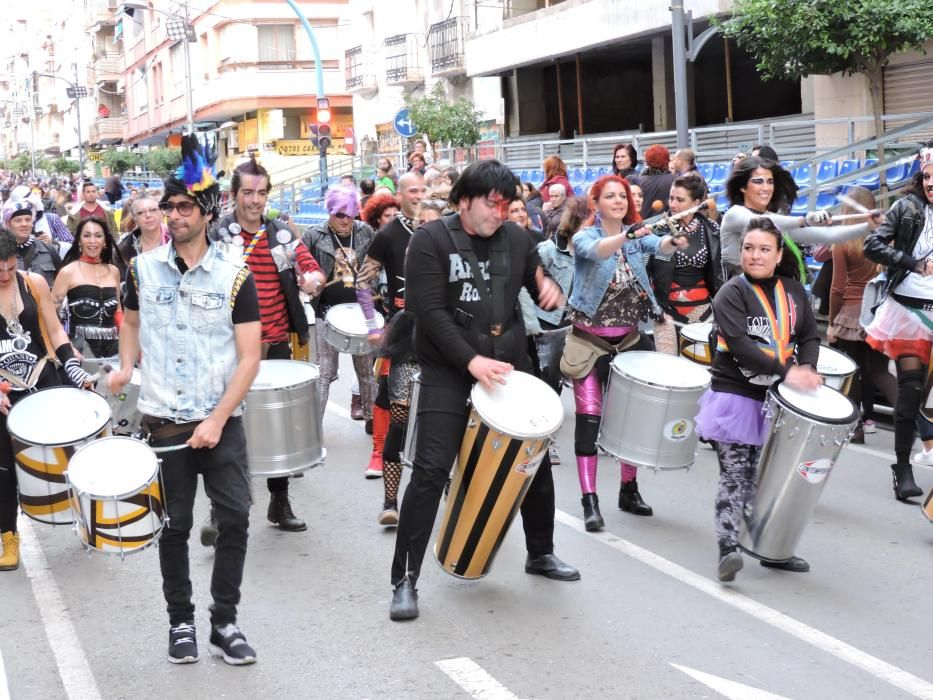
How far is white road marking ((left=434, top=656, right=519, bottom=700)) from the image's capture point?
4844 millimetres

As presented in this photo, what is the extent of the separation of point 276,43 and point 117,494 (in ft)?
174

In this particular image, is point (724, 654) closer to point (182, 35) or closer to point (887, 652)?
point (887, 652)

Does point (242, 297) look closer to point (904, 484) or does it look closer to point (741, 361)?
point (741, 361)

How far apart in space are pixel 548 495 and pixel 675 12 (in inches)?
446

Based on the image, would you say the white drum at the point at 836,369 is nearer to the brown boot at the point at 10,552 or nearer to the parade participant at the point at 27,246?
the brown boot at the point at 10,552

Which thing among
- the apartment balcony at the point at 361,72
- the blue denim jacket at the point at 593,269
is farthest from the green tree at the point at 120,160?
the blue denim jacket at the point at 593,269

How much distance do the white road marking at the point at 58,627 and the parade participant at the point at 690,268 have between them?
12.8 ft

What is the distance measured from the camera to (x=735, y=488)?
6.14 meters

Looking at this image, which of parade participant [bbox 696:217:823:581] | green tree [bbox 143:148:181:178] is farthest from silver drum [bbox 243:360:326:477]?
green tree [bbox 143:148:181:178]

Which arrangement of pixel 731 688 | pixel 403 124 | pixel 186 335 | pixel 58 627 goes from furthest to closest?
pixel 403 124, pixel 58 627, pixel 186 335, pixel 731 688

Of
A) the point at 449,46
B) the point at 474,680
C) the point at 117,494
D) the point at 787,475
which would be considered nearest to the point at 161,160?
the point at 449,46

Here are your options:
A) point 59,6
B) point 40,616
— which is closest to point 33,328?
point 40,616

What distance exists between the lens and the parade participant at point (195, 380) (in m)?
5.20

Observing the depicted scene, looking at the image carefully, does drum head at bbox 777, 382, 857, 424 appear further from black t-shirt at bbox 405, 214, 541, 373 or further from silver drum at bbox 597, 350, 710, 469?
black t-shirt at bbox 405, 214, 541, 373
